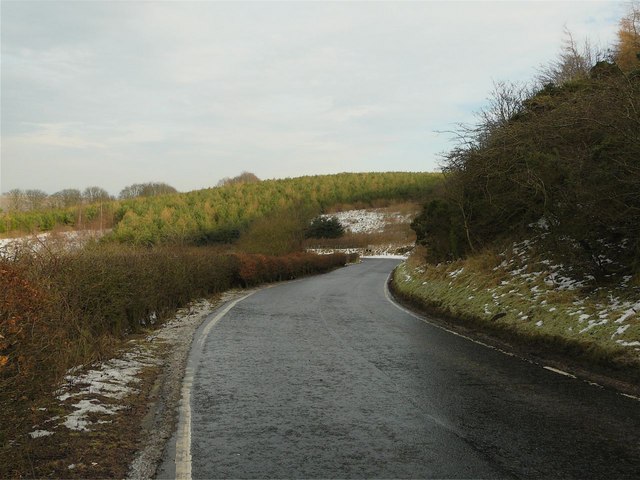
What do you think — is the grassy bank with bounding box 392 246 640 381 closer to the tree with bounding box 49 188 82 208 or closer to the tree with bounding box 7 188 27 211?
the tree with bounding box 7 188 27 211

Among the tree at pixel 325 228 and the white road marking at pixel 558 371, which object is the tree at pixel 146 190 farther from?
the white road marking at pixel 558 371

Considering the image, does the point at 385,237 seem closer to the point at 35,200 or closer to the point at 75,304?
the point at 35,200

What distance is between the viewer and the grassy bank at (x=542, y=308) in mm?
8164

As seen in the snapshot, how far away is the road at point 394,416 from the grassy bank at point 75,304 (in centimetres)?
140

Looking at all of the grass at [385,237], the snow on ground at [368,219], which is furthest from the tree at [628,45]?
the snow on ground at [368,219]

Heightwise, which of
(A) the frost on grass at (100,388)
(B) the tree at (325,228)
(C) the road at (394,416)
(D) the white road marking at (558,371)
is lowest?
(D) the white road marking at (558,371)

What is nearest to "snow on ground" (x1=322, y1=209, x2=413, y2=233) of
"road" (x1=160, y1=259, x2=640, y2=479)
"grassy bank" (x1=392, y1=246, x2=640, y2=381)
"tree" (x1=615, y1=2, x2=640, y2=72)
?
"tree" (x1=615, y1=2, x2=640, y2=72)

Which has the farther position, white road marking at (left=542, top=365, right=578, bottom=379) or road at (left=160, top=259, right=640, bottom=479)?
white road marking at (left=542, top=365, right=578, bottom=379)

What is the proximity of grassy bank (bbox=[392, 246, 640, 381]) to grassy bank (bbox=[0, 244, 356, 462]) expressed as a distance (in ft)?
23.6

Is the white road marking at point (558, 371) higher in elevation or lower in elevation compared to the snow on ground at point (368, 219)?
lower

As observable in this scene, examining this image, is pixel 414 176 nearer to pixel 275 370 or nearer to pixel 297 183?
Answer: pixel 297 183

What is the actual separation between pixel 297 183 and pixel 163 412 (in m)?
135

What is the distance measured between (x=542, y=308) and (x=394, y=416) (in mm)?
6517

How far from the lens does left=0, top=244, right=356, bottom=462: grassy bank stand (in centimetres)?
426
